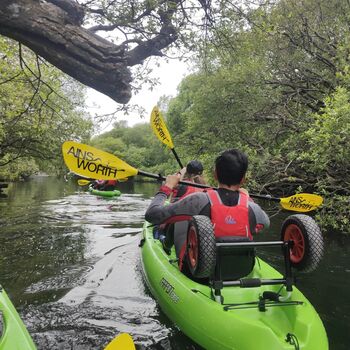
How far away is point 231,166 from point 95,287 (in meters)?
3.05

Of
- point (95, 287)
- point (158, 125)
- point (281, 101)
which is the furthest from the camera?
point (281, 101)

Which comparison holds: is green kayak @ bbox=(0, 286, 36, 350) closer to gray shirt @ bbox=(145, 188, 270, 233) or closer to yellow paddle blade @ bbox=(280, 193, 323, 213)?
gray shirt @ bbox=(145, 188, 270, 233)

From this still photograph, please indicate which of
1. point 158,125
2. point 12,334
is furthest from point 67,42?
point 12,334

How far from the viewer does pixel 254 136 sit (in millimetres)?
11359

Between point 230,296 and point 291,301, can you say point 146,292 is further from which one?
point 291,301

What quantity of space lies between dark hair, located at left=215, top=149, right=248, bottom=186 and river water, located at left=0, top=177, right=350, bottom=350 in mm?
1613

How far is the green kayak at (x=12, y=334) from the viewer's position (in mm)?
2209

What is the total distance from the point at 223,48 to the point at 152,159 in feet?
125

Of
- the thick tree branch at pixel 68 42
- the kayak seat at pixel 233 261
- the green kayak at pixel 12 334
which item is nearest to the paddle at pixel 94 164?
the thick tree branch at pixel 68 42

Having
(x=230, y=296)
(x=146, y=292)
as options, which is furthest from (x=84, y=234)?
(x=230, y=296)

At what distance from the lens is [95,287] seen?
518 cm

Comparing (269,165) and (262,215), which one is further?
(269,165)

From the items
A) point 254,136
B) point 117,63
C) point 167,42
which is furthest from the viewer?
point 254,136

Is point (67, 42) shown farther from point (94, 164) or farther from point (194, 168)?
point (194, 168)
